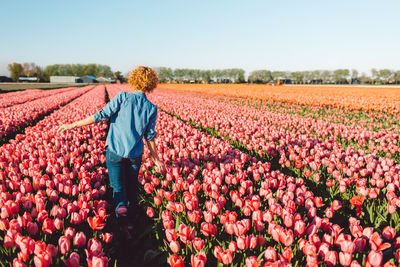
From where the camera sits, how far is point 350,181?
3.39 metres

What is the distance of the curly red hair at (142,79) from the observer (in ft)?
9.98

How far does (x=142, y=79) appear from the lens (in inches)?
120

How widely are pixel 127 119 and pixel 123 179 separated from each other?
709 mm

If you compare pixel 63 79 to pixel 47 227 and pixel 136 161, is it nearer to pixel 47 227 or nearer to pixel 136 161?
pixel 136 161

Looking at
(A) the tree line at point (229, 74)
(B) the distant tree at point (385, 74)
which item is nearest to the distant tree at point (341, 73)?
(A) the tree line at point (229, 74)

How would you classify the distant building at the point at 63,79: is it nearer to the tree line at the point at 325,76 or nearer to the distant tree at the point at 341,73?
the tree line at the point at 325,76

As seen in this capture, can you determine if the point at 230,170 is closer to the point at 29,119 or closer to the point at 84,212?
the point at 84,212

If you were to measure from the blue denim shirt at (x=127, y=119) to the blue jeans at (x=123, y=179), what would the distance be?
4.7 inches

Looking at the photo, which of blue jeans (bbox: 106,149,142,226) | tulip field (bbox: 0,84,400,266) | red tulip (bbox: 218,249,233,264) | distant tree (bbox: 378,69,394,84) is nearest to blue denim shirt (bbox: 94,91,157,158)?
blue jeans (bbox: 106,149,142,226)

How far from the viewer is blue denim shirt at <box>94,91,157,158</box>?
2.97 metres

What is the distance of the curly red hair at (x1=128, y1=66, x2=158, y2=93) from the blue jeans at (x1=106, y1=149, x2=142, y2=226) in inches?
31.3

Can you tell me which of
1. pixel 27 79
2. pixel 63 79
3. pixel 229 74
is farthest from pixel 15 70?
pixel 229 74

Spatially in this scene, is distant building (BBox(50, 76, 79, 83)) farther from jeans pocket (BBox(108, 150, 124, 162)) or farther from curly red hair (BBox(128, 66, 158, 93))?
jeans pocket (BBox(108, 150, 124, 162))

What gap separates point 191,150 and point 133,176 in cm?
173
